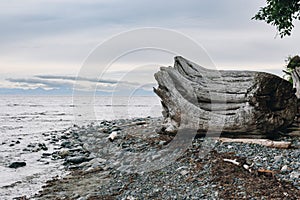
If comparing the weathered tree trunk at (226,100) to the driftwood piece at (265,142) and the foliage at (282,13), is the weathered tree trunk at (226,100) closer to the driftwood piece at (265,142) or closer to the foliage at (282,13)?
the driftwood piece at (265,142)

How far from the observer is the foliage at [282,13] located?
1484 centimetres

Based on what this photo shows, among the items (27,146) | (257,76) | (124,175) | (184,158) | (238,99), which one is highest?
(257,76)

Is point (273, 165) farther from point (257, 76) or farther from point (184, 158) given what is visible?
point (257, 76)

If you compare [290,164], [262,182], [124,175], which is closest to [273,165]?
[290,164]

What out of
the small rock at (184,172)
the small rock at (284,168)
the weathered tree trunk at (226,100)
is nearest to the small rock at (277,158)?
the small rock at (284,168)

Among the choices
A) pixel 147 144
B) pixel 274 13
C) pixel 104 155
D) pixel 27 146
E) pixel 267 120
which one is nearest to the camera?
pixel 267 120

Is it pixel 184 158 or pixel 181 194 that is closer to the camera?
pixel 181 194

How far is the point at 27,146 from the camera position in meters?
19.7

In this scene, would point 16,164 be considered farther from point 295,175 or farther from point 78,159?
point 295,175

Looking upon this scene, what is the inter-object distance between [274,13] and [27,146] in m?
14.5

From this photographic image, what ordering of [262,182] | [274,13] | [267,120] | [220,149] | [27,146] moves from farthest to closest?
[27,146] → [274,13] → [267,120] → [220,149] → [262,182]

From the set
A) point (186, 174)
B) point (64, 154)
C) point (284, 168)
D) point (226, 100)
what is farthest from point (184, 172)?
point (64, 154)

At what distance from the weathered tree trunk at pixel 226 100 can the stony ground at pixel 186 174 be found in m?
0.75

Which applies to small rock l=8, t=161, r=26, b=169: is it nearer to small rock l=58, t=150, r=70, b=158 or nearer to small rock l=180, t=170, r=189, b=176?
small rock l=58, t=150, r=70, b=158
